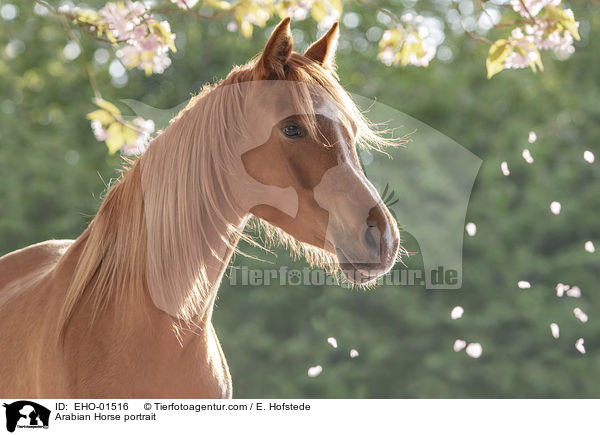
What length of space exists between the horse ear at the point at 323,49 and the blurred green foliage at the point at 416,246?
3741 millimetres

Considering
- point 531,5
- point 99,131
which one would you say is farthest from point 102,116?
point 531,5

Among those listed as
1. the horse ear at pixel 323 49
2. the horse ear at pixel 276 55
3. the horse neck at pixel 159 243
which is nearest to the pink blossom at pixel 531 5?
the horse ear at pixel 323 49

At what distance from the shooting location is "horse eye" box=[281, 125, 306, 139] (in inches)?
49.9

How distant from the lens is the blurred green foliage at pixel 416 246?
17.8 feet

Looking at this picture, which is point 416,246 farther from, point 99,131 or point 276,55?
point 276,55

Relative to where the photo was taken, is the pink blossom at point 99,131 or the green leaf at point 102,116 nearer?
the green leaf at point 102,116

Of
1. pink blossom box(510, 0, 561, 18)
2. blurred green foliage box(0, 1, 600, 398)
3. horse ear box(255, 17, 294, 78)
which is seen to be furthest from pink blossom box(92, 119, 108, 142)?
blurred green foliage box(0, 1, 600, 398)

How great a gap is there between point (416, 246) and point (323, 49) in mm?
3810

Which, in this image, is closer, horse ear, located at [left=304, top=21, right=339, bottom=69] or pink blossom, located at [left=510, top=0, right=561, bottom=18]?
horse ear, located at [left=304, top=21, right=339, bottom=69]

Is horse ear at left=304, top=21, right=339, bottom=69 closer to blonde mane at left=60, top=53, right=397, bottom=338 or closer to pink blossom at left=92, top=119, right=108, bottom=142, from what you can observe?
blonde mane at left=60, top=53, right=397, bottom=338

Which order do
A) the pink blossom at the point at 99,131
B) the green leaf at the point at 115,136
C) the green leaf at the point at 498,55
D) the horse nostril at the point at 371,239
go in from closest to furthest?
the horse nostril at the point at 371,239, the green leaf at the point at 115,136, the pink blossom at the point at 99,131, the green leaf at the point at 498,55
